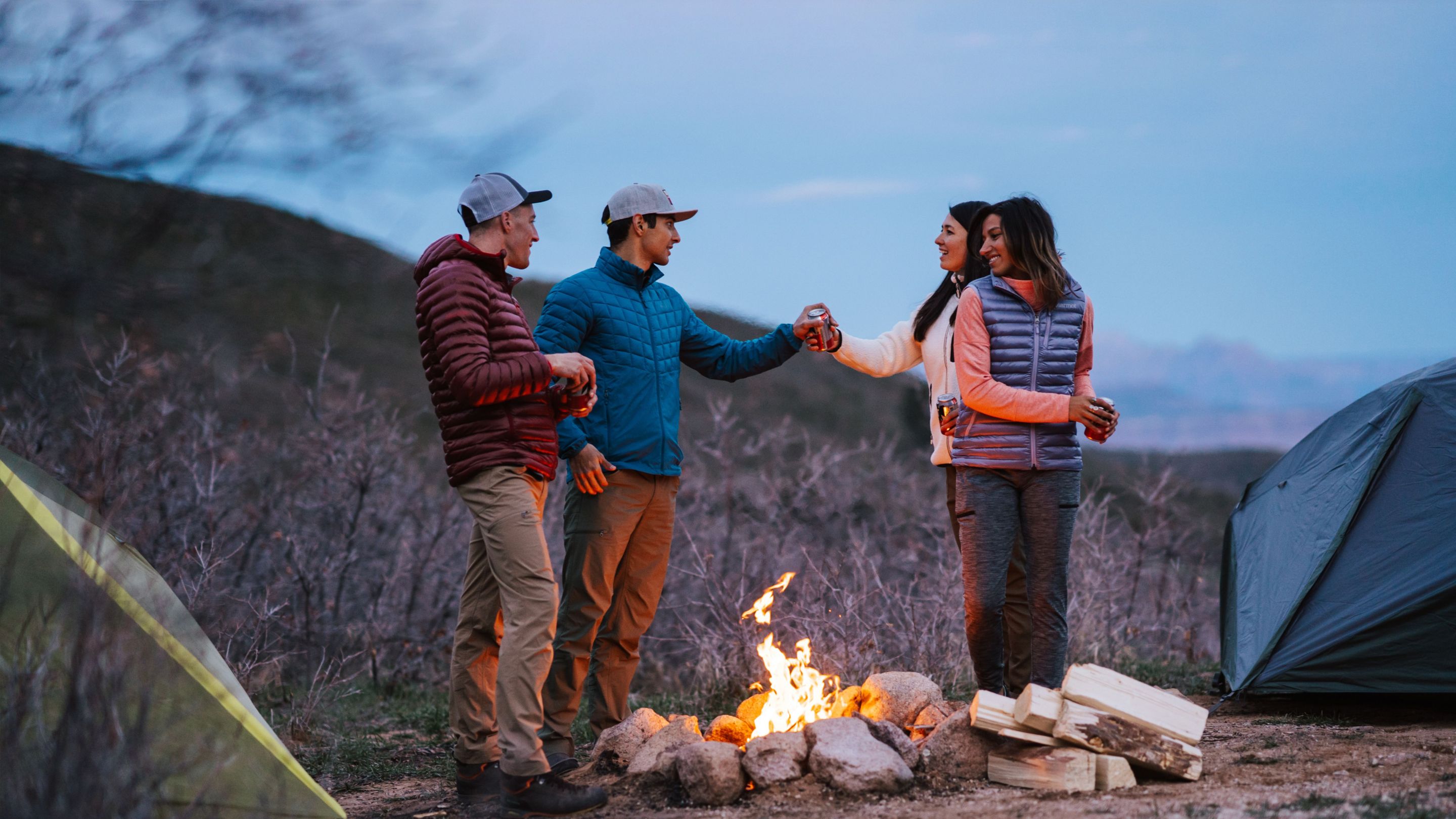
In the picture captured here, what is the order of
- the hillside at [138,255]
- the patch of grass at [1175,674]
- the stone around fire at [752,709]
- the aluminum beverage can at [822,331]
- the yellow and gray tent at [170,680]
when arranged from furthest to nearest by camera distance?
the patch of grass at [1175,674], the hillside at [138,255], the aluminum beverage can at [822,331], the stone around fire at [752,709], the yellow and gray tent at [170,680]

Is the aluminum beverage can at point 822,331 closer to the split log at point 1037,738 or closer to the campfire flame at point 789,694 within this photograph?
the campfire flame at point 789,694

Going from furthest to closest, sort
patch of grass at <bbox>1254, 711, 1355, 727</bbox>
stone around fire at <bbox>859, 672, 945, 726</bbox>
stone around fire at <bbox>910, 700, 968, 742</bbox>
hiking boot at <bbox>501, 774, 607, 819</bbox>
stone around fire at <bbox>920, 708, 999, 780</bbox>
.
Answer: patch of grass at <bbox>1254, 711, 1355, 727</bbox>
stone around fire at <bbox>859, 672, 945, 726</bbox>
stone around fire at <bbox>910, 700, 968, 742</bbox>
stone around fire at <bbox>920, 708, 999, 780</bbox>
hiking boot at <bbox>501, 774, 607, 819</bbox>

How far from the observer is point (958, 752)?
392 centimetres

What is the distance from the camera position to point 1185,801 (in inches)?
134

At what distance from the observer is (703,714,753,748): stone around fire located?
4375 mm

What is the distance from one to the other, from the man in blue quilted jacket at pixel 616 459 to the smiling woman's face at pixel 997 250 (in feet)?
3.85

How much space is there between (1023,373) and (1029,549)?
667mm

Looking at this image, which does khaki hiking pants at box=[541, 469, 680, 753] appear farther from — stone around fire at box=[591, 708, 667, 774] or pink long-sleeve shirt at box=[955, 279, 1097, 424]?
pink long-sleeve shirt at box=[955, 279, 1097, 424]

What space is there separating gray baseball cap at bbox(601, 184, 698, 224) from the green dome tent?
3.19 meters

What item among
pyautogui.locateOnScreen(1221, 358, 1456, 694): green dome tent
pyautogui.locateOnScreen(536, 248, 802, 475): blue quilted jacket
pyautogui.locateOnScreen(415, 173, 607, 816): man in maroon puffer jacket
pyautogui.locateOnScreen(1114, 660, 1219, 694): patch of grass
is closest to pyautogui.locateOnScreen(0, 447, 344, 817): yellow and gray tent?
pyautogui.locateOnScreen(415, 173, 607, 816): man in maroon puffer jacket

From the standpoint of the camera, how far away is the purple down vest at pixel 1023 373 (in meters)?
4.22

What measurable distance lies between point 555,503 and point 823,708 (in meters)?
5.17

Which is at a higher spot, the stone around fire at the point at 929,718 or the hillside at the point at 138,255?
the hillside at the point at 138,255

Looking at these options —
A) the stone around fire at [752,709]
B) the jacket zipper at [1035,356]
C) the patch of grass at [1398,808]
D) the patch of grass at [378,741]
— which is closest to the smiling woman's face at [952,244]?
the jacket zipper at [1035,356]
